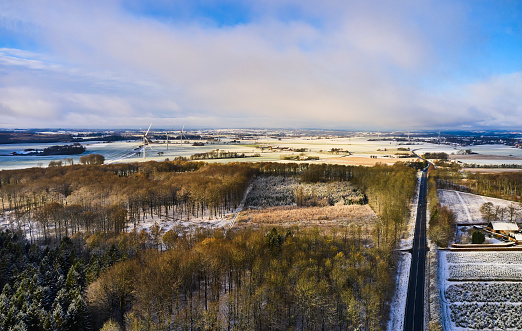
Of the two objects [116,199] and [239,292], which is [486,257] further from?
[116,199]

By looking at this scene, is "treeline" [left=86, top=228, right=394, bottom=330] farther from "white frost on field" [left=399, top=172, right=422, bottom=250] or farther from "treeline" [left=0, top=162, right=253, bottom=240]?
"treeline" [left=0, top=162, right=253, bottom=240]

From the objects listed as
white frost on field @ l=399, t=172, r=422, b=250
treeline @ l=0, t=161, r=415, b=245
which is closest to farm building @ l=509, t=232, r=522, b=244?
white frost on field @ l=399, t=172, r=422, b=250

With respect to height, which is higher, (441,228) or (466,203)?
(441,228)

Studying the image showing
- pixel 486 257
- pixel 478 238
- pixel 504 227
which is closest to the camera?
pixel 486 257

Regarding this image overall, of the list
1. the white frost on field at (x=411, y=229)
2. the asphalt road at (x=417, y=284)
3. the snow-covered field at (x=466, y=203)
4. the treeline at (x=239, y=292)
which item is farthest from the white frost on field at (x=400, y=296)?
the snow-covered field at (x=466, y=203)

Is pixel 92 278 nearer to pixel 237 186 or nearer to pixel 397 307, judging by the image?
pixel 397 307

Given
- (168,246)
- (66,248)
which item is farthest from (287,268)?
(66,248)

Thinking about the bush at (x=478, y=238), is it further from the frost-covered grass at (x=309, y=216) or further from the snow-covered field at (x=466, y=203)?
the frost-covered grass at (x=309, y=216)

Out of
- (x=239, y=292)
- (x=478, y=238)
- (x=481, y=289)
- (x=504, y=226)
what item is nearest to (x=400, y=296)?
(x=481, y=289)
